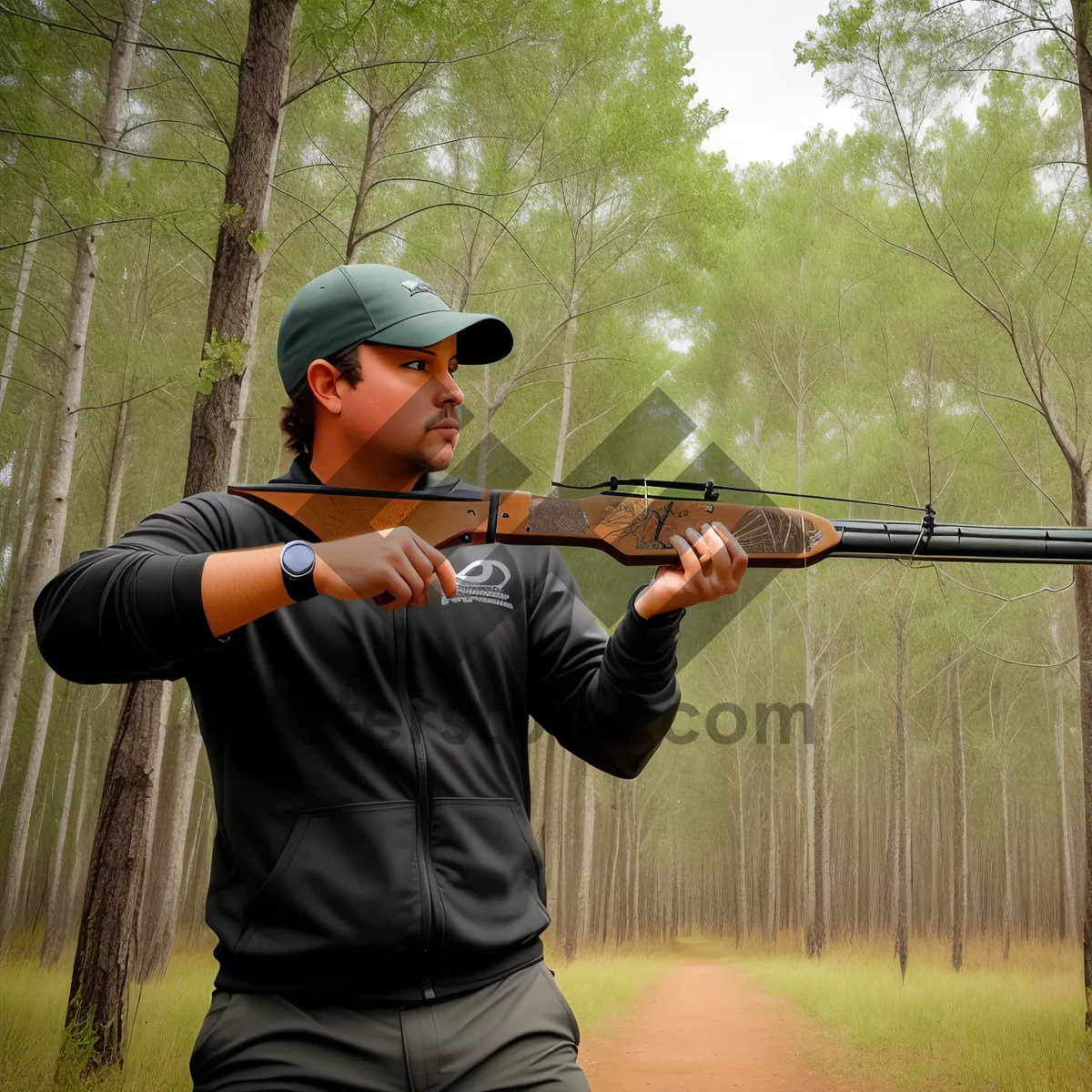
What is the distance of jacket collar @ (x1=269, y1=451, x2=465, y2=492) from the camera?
1.34 metres

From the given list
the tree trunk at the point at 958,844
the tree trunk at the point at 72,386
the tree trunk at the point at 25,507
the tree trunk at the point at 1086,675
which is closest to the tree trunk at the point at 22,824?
the tree trunk at the point at 72,386

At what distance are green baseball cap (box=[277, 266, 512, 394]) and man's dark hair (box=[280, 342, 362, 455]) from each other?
0.03ft

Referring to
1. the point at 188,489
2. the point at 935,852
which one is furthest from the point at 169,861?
the point at 935,852

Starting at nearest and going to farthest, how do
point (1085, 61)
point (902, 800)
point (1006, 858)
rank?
point (1085, 61)
point (902, 800)
point (1006, 858)

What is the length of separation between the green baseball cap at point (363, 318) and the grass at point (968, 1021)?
201 inches

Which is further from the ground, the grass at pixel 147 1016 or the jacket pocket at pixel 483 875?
the jacket pocket at pixel 483 875

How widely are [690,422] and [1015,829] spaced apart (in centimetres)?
739

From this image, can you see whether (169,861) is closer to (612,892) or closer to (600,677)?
(600,677)

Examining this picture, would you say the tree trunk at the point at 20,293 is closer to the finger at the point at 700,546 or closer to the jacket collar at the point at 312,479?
the jacket collar at the point at 312,479

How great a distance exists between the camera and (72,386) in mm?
5707

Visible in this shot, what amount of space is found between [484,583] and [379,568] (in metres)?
0.27

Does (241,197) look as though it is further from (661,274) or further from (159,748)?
(661,274)

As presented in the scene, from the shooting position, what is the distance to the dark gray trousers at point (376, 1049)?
980mm

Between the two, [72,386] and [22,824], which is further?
[22,824]
